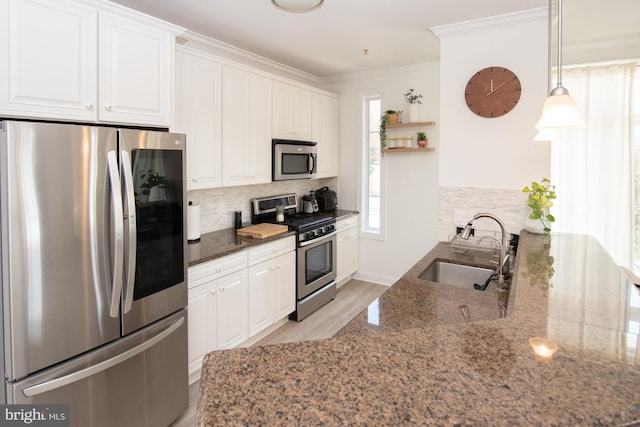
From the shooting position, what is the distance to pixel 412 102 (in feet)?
14.1

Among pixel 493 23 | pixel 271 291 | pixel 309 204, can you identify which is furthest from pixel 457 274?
pixel 309 204

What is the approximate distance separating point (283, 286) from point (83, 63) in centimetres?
232

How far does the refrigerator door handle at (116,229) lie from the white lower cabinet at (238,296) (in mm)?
661

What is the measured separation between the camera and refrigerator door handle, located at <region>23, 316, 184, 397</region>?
1.64 m

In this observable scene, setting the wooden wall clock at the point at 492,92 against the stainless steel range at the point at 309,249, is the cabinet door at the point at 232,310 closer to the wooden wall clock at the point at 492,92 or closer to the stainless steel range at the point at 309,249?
the stainless steel range at the point at 309,249

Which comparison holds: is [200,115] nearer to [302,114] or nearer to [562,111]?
[302,114]

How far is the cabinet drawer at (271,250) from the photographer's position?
10.2 ft

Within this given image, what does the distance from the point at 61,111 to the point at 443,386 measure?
204 cm

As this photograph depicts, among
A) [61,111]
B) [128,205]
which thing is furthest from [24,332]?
[61,111]

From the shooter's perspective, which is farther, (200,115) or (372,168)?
(372,168)

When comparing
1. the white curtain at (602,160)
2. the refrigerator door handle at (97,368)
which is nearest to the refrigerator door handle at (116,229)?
the refrigerator door handle at (97,368)

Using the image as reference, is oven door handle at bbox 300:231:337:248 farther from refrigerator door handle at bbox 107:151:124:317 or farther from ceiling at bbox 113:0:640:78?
refrigerator door handle at bbox 107:151:124:317

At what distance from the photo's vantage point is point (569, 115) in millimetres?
1578

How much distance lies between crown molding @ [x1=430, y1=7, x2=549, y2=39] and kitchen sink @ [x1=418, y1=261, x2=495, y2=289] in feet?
6.09
